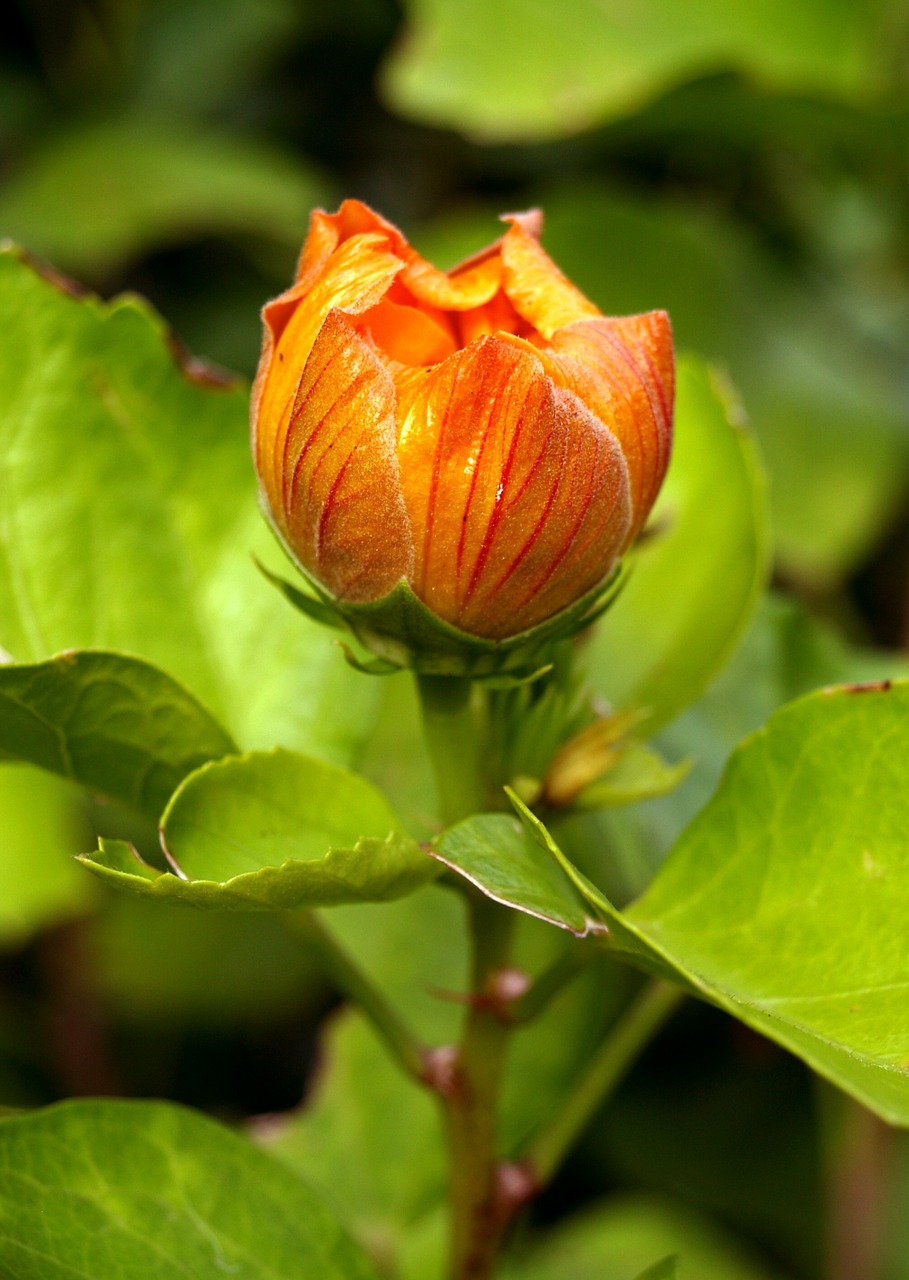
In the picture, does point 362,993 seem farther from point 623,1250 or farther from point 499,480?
point 623,1250

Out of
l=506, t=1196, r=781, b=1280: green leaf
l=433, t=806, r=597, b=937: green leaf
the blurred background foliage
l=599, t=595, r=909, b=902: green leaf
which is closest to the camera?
l=433, t=806, r=597, b=937: green leaf

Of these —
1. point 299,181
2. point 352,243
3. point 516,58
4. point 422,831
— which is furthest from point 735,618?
point 299,181

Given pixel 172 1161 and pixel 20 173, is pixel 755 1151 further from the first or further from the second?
pixel 20 173

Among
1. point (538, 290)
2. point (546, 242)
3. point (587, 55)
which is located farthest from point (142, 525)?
point (587, 55)

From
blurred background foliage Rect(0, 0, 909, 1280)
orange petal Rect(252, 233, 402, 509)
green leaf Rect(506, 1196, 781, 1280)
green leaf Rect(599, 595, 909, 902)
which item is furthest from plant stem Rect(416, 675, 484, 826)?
blurred background foliage Rect(0, 0, 909, 1280)

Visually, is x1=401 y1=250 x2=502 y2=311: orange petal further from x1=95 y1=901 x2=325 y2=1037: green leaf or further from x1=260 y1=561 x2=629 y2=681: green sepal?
x1=95 y1=901 x2=325 y2=1037: green leaf
